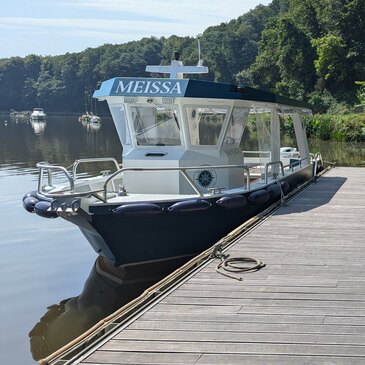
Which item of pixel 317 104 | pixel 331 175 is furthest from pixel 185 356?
pixel 317 104

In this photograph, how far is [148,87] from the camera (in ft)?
32.6

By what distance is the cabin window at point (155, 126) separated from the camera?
10.3 metres

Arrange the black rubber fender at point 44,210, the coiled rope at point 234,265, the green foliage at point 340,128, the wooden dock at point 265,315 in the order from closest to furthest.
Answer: the wooden dock at point 265,315
the coiled rope at point 234,265
the black rubber fender at point 44,210
the green foliage at point 340,128

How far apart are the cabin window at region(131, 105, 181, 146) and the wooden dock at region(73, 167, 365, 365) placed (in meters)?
2.60

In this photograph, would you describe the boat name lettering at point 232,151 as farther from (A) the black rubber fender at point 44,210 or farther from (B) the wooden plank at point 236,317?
(B) the wooden plank at point 236,317

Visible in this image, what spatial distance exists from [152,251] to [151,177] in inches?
59.7

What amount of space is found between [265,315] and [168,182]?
4835 millimetres

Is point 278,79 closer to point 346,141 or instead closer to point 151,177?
point 346,141

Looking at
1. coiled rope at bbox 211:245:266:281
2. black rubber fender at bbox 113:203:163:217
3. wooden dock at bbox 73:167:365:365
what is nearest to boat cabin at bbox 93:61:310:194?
black rubber fender at bbox 113:203:163:217

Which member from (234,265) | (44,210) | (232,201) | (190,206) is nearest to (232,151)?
(232,201)

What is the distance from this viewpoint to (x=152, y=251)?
363 inches

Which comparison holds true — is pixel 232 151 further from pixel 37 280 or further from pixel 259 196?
pixel 37 280

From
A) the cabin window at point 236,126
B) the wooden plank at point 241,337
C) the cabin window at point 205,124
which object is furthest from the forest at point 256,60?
the wooden plank at point 241,337

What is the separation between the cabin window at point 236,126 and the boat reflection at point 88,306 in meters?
2.74
